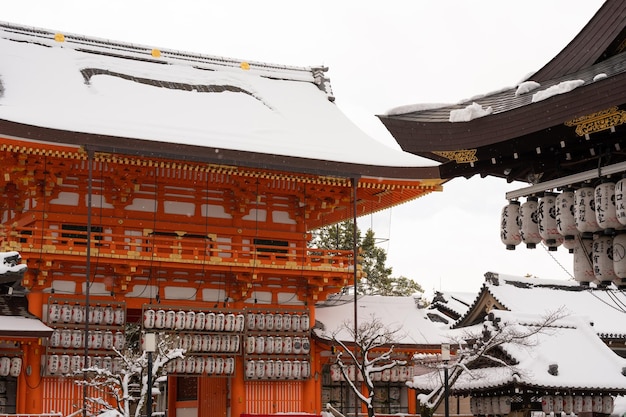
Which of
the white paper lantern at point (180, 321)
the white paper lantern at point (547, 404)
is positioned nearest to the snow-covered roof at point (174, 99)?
the white paper lantern at point (180, 321)

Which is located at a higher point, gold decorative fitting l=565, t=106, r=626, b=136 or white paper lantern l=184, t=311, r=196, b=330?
gold decorative fitting l=565, t=106, r=626, b=136

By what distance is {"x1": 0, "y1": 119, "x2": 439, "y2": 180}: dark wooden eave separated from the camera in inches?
936

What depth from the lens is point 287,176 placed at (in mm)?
27172

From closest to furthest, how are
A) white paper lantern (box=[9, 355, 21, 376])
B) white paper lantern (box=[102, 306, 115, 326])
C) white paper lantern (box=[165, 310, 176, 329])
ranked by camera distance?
white paper lantern (box=[9, 355, 21, 376]), white paper lantern (box=[102, 306, 115, 326]), white paper lantern (box=[165, 310, 176, 329])

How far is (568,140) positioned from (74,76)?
18822 millimetres

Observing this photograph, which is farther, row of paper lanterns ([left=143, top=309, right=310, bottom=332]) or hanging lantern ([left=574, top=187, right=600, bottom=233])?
row of paper lanterns ([left=143, top=309, right=310, bottom=332])

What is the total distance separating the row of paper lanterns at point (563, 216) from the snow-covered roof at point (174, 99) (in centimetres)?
1211

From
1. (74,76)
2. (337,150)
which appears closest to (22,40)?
(74,76)

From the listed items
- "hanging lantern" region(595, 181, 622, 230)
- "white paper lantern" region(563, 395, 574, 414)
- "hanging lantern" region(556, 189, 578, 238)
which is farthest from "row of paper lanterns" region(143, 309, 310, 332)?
"hanging lantern" region(595, 181, 622, 230)

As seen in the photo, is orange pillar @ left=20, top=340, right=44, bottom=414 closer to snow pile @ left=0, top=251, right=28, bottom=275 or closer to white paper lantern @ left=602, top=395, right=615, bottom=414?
snow pile @ left=0, top=251, right=28, bottom=275

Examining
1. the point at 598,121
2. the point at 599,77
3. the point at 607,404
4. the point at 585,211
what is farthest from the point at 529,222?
the point at 607,404

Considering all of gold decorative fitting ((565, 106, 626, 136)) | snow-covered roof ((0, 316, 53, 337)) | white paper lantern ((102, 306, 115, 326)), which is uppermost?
gold decorative fitting ((565, 106, 626, 136))

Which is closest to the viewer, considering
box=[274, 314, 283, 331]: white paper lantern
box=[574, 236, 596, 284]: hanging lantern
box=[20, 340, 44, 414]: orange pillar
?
box=[574, 236, 596, 284]: hanging lantern

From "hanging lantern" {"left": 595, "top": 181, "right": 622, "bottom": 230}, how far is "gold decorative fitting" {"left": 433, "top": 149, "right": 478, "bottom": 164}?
2.25m
